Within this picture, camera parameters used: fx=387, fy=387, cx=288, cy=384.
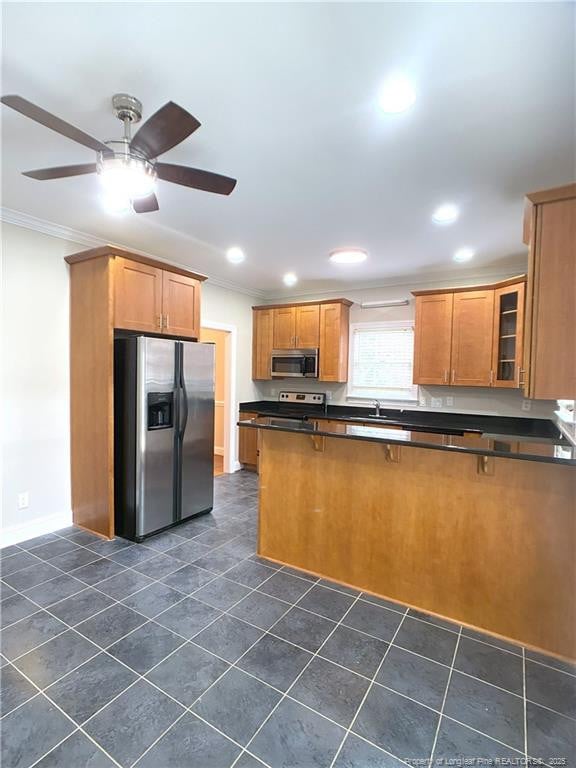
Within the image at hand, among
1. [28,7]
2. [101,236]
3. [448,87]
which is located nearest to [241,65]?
[28,7]

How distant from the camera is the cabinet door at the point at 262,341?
581 centimetres

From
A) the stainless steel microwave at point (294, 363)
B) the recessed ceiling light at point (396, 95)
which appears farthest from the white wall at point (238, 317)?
the recessed ceiling light at point (396, 95)

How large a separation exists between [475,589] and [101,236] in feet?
13.3


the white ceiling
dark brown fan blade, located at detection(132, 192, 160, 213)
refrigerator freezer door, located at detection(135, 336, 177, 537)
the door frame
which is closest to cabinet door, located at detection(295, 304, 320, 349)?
the door frame

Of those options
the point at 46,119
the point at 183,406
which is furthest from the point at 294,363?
the point at 46,119

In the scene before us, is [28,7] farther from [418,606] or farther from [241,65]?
[418,606]

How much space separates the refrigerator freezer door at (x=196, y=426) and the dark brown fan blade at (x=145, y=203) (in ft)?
4.64

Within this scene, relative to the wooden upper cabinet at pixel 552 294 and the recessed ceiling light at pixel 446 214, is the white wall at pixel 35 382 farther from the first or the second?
the wooden upper cabinet at pixel 552 294

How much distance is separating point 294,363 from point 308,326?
0.56m

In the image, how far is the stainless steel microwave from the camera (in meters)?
5.43

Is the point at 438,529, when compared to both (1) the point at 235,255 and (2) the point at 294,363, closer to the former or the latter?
(1) the point at 235,255

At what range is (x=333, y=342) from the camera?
208 inches

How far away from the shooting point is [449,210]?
2.85 m

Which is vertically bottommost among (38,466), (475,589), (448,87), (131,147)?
(475,589)
